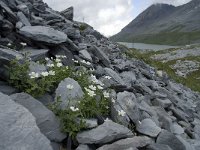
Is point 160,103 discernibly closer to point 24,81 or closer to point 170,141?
point 170,141

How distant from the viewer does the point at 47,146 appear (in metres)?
6.22

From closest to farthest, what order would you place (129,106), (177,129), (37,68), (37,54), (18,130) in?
1. (18,130)
2. (37,68)
3. (129,106)
4. (37,54)
5. (177,129)

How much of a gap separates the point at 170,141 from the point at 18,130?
3.97 m

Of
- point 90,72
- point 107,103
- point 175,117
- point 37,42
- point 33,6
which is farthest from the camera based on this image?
point 33,6

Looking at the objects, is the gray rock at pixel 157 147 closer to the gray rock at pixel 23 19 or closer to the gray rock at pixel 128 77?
the gray rock at pixel 128 77

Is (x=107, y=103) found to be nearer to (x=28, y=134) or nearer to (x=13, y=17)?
(x=28, y=134)

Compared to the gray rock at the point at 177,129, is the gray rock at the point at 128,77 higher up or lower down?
higher up

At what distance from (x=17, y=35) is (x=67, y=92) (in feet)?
12.5

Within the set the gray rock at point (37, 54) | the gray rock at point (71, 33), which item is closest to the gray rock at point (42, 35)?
the gray rock at point (37, 54)

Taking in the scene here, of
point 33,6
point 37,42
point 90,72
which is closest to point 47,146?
point 90,72

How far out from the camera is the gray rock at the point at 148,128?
888 cm

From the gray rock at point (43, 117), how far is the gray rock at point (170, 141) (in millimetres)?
2553

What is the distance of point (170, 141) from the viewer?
343 inches

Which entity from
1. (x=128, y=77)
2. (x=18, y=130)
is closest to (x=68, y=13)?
(x=128, y=77)
